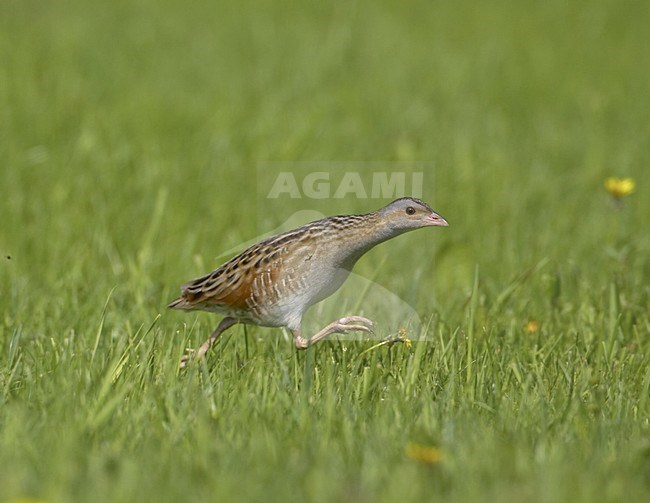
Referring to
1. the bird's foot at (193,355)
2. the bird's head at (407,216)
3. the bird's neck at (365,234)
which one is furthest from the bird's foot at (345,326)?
the bird's foot at (193,355)

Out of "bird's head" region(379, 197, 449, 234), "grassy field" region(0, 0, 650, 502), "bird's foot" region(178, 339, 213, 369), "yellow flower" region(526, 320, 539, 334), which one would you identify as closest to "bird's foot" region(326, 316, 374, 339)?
"grassy field" region(0, 0, 650, 502)

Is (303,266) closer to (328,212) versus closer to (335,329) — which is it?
(335,329)

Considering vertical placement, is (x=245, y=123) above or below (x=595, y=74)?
below

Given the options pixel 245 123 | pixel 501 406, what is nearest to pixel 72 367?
pixel 501 406

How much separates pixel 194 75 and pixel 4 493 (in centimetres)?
878

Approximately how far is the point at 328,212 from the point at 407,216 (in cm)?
328

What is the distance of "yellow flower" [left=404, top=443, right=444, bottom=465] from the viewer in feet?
11.0

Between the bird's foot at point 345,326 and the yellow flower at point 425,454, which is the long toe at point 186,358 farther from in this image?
the yellow flower at point 425,454

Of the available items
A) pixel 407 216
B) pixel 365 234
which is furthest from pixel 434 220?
pixel 365 234

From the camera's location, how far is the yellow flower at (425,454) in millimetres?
3363

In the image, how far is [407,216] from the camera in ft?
14.8

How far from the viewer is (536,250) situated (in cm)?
753

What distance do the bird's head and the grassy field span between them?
532 mm

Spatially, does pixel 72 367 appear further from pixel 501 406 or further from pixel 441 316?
pixel 441 316
